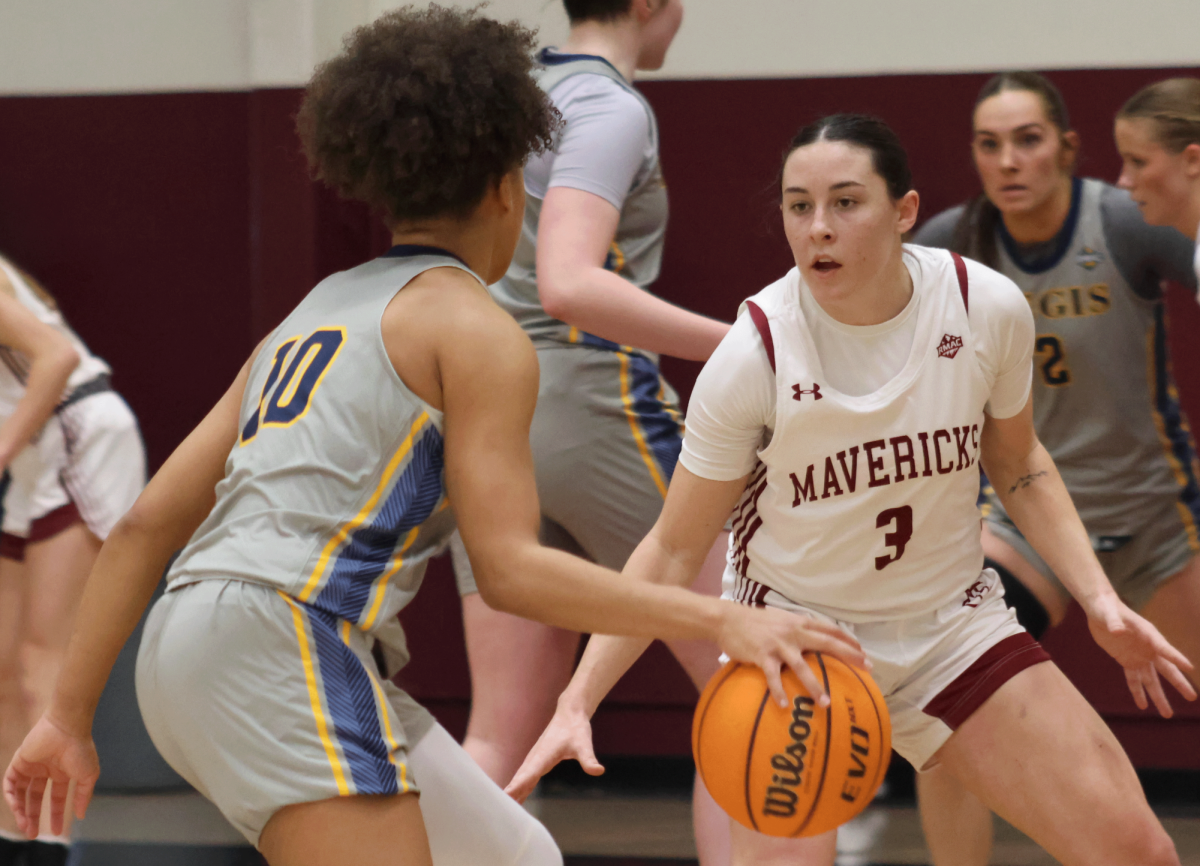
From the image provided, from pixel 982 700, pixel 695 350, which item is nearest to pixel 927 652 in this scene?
pixel 982 700

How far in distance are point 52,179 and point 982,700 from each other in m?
4.26

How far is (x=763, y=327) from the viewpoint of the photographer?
245 centimetres

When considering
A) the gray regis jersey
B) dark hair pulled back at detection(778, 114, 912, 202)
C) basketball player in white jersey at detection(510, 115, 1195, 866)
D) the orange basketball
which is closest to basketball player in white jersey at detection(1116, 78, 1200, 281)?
the gray regis jersey

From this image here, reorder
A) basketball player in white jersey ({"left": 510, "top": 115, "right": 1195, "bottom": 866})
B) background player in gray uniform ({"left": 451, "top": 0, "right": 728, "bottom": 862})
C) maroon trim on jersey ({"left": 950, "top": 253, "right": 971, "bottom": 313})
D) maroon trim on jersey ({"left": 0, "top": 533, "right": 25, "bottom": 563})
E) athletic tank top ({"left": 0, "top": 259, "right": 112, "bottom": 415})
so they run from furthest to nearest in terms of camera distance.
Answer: maroon trim on jersey ({"left": 0, "top": 533, "right": 25, "bottom": 563}) < athletic tank top ({"left": 0, "top": 259, "right": 112, "bottom": 415}) < background player in gray uniform ({"left": 451, "top": 0, "right": 728, "bottom": 862}) < maroon trim on jersey ({"left": 950, "top": 253, "right": 971, "bottom": 313}) < basketball player in white jersey ({"left": 510, "top": 115, "right": 1195, "bottom": 866})

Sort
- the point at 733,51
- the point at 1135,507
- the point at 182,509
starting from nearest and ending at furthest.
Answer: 1. the point at 182,509
2. the point at 1135,507
3. the point at 733,51

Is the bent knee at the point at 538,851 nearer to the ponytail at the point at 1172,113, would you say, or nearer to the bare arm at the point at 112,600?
the bare arm at the point at 112,600

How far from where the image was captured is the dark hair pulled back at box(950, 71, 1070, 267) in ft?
11.8

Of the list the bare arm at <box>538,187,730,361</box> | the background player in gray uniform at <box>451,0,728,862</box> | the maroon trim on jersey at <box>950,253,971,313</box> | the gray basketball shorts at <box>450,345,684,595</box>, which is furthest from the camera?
the gray basketball shorts at <box>450,345,684,595</box>

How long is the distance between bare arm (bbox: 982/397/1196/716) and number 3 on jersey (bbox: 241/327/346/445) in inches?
51.2

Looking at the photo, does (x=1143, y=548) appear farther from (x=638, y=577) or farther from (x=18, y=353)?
(x=18, y=353)

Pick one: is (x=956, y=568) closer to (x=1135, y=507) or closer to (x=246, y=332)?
(x=1135, y=507)

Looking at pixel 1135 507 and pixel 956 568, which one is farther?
pixel 1135 507

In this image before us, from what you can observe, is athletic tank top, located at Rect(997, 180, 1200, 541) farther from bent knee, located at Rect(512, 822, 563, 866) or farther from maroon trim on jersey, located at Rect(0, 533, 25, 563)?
maroon trim on jersey, located at Rect(0, 533, 25, 563)

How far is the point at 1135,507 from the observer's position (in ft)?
11.8
